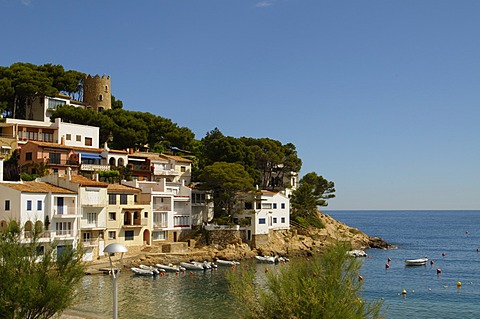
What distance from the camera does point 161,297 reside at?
47.4 meters

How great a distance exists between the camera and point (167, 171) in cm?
7988

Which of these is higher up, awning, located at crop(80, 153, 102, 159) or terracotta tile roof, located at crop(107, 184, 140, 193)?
awning, located at crop(80, 153, 102, 159)

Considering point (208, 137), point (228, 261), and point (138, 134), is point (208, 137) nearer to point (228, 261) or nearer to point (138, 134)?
point (138, 134)

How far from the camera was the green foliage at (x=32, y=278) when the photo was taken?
76.4ft

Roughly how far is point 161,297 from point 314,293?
29665 mm

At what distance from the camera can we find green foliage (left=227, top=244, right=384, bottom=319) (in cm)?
1969

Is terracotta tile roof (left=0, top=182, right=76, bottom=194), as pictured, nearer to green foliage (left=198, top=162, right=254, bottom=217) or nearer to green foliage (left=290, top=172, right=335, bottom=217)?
green foliage (left=198, top=162, right=254, bottom=217)

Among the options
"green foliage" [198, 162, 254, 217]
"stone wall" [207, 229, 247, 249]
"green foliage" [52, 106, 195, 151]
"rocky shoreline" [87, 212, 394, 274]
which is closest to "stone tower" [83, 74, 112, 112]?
"green foliage" [52, 106, 195, 151]

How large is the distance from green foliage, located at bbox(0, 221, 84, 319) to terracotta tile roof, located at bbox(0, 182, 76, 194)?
2908 centimetres

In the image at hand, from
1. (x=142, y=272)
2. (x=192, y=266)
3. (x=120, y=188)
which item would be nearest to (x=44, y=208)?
(x=120, y=188)

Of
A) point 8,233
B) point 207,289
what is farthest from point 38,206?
point 8,233

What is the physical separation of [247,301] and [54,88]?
232 feet

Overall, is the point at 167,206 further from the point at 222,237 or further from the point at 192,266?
the point at 192,266

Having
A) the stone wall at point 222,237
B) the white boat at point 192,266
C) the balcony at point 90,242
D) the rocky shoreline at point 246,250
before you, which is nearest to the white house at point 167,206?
the rocky shoreline at point 246,250
